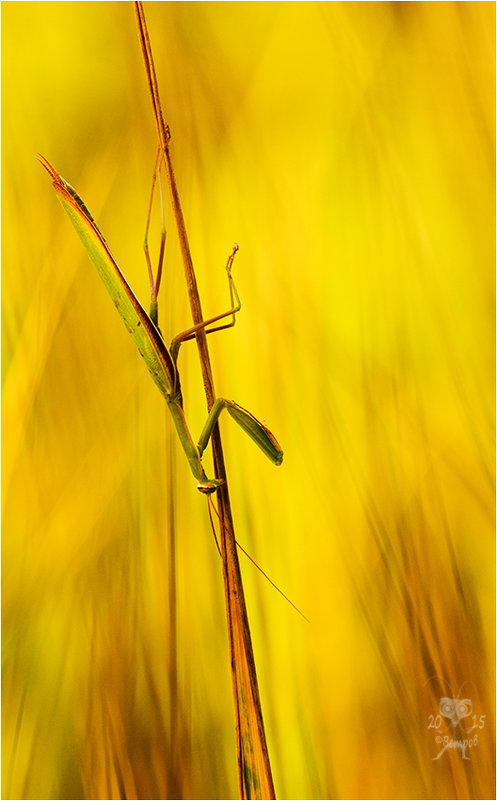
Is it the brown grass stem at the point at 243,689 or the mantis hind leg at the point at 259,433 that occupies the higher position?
the mantis hind leg at the point at 259,433

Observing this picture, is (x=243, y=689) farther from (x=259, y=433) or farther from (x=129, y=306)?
(x=129, y=306)

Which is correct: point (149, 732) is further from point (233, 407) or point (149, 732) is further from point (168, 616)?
point (233, 407)

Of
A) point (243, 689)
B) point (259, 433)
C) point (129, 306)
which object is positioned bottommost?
point (243, 689)

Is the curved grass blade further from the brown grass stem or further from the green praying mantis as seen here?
the brown grass stem

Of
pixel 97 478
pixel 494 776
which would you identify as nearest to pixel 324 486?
pixel 97 478

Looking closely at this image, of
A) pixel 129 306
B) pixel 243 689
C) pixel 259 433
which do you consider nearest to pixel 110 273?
pixel 129 306

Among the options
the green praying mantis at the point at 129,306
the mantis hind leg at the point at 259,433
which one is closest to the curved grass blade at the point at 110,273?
the green praying mantis at the point at 129,306

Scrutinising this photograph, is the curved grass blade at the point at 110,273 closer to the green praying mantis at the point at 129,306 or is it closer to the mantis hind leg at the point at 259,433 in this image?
the green praying mantis at the point at 129,306

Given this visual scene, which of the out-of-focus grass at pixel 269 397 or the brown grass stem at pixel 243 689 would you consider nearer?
the brown grass stem at pixel 243 689
